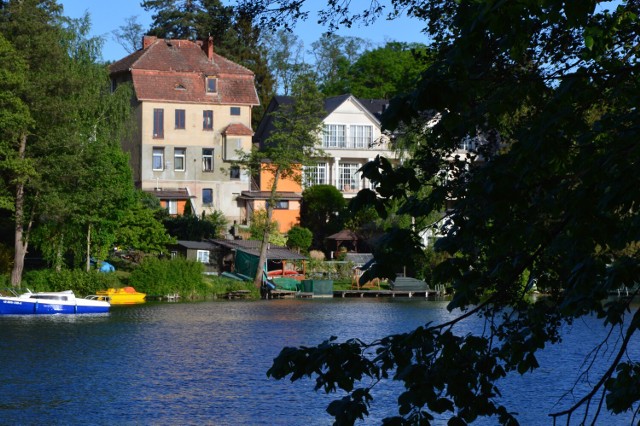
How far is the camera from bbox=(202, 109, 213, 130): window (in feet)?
245

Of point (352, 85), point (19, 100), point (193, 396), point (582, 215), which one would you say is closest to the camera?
point (582, 215)

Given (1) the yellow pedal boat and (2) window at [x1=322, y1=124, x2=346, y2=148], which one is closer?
(1) the yellow pedal boat

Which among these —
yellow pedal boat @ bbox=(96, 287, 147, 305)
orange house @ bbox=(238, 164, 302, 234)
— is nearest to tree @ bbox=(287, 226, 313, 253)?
orange house @ bbox=(238, 164, 302, 234)

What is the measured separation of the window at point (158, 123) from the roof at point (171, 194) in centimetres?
387

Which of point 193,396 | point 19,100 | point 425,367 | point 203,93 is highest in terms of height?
point 203,93

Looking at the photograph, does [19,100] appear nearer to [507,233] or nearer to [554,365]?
[554,365]

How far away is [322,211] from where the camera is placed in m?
74.9

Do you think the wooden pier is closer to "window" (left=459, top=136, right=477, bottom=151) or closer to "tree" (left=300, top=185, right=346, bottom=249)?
"tree" (left=300, top=185, right=346, bottom=249)

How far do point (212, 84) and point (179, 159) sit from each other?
5.99 meters

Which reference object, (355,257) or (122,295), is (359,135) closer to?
(355,257)

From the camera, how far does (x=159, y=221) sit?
6250 cm

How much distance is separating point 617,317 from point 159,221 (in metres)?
56.3

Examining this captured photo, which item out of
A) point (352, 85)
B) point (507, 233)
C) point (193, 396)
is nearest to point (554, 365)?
point (193, 396)

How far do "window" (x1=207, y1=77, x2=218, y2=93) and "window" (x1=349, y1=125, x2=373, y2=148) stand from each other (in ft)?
35.0
